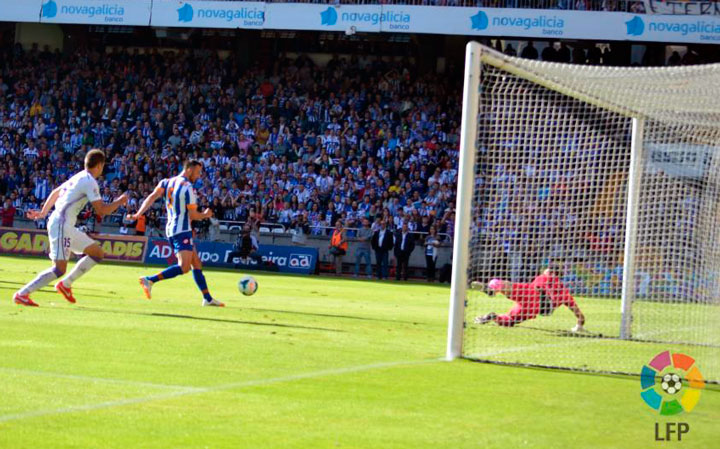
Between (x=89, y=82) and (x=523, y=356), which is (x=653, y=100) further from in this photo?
(x=89, y=82)

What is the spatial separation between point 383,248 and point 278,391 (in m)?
23.7

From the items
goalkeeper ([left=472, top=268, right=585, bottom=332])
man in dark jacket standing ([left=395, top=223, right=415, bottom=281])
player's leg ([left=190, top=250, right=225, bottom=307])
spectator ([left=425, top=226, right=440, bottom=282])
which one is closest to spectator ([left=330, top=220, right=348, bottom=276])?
man in dark jacket standing ([left=395, top=223, right=415, bottom=281])

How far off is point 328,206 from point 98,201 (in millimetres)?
21432

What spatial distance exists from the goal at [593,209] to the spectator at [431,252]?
1562 centimetres

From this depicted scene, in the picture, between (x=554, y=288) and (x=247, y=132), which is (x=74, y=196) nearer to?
(x=554, y=288)

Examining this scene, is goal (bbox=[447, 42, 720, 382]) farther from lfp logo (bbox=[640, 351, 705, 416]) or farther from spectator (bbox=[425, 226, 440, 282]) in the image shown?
spectator (bbox=[425, 226, 440, 282])

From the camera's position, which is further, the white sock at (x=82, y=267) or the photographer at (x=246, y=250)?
the photographer at (x=246, y=250)

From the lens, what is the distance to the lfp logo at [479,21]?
118 ft

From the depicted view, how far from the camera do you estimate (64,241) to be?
13.8 metres

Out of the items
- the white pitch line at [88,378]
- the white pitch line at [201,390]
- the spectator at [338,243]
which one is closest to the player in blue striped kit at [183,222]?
the white pitch line at [201,390]

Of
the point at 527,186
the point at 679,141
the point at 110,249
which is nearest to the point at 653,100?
the point at 679,141

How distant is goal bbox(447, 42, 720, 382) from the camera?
1075cm

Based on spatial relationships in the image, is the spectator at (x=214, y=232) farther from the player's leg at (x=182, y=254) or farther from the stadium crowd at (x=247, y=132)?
the player's leg at (x=182, y=254)

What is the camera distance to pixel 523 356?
1107cm
